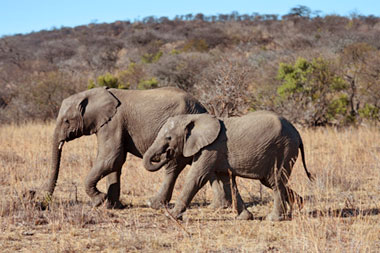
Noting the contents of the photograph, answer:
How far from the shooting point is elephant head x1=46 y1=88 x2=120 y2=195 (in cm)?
751

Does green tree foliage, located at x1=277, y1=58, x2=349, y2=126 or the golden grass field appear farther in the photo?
green tree foliage, located at x1=277, y1=58, x2=349, y2=126

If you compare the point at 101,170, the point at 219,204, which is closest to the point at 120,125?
the point at 101,170

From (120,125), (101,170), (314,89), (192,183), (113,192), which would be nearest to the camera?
(192,183)

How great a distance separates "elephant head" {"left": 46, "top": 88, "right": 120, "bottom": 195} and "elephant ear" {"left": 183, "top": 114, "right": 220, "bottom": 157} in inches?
58.1

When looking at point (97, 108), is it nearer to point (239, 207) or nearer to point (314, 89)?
point (239, 207)

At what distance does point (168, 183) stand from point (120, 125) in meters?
1.10

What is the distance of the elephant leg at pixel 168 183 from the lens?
7.32 m

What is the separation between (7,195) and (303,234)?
4.95 m

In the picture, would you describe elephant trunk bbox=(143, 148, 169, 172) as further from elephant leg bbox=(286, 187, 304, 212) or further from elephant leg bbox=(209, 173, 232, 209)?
elephant leg bbox=(286, 187, 304, 212)

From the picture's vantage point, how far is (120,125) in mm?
7473

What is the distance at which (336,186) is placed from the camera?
8.76 meters

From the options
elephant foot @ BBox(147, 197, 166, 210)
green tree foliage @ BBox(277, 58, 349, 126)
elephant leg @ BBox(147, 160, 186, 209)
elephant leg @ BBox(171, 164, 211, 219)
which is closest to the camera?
elephant leg @ BBox(171, 164, 211, 219)

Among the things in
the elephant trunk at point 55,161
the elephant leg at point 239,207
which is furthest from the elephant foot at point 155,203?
the elephant trunk at point 55,161

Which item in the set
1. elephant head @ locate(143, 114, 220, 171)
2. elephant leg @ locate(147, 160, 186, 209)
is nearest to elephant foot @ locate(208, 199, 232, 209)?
elephant leg @ locate(147, 160, 186, 209)
